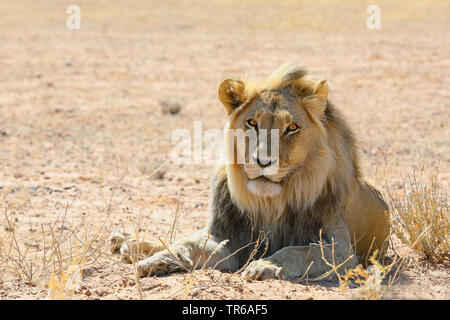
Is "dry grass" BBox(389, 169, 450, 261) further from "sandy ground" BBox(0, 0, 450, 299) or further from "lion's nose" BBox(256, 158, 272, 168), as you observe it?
"lion's nose" BBox(256, 158, 272, 168)

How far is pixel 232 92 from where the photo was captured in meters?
4.92

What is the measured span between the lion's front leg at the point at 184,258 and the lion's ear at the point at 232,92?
105 cm

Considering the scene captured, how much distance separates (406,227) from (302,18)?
1067 inches

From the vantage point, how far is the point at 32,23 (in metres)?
30.0

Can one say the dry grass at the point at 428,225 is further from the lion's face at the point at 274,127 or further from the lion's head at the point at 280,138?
the lion's face at the point at 274,127

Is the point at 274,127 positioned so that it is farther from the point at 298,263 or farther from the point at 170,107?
the point at 170,107

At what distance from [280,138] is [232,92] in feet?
1.90

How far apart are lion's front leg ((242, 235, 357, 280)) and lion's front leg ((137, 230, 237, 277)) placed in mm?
268

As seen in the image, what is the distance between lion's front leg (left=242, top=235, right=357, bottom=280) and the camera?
445 cm

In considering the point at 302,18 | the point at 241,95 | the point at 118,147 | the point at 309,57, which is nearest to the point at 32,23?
the point at 302,18

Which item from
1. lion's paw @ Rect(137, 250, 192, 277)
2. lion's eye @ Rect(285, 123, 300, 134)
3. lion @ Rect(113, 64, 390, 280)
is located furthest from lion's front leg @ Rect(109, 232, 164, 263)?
lion's eye @ Rect(285, 123, 300, 134)

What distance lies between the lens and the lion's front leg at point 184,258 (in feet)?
15.5

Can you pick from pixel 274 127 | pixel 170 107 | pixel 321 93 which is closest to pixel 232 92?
pixel 274 127

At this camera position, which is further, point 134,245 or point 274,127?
point 134,245
